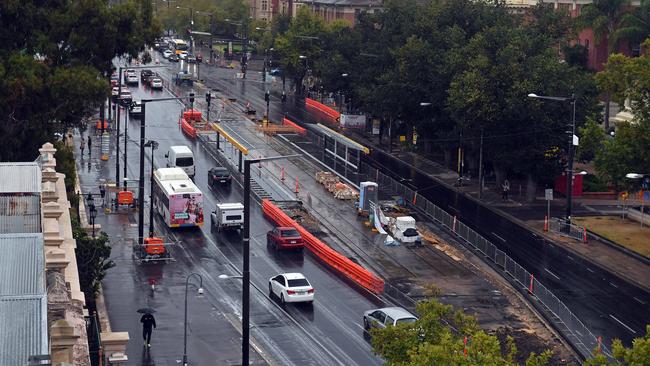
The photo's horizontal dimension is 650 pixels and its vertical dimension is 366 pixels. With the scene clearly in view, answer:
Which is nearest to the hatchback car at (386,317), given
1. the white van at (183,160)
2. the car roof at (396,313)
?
the car roof at (396,313)

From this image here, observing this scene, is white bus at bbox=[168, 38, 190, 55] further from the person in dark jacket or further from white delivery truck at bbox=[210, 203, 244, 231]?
the person in dark jacket

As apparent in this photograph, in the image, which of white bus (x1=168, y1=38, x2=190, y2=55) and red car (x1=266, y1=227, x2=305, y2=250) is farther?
white bus (x1=168, y1=38, x2=190, y2=55)

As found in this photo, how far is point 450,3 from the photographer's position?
342 ft

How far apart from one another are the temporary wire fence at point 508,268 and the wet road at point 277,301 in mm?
8088

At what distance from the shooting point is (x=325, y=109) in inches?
5094

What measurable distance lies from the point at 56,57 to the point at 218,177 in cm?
2220

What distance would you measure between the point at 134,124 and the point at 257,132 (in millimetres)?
12205

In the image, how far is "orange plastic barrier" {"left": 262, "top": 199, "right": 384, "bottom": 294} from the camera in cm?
6147

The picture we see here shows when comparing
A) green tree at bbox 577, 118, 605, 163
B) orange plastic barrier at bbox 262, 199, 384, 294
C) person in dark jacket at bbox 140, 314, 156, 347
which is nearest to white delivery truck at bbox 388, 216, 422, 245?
orange plastic barrier at bbox 262, 199, 384, 294

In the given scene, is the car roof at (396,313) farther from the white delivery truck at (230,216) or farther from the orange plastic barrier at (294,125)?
the orange plastic barrier at (294,125)

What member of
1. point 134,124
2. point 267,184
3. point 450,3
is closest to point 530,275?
point 267,184

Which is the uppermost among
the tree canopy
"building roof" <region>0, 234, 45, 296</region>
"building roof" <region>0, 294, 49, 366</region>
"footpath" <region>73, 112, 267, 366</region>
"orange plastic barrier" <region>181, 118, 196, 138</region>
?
the tree canopy

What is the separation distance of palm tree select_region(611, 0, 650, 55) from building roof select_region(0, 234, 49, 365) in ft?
325

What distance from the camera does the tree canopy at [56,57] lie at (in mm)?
63656
